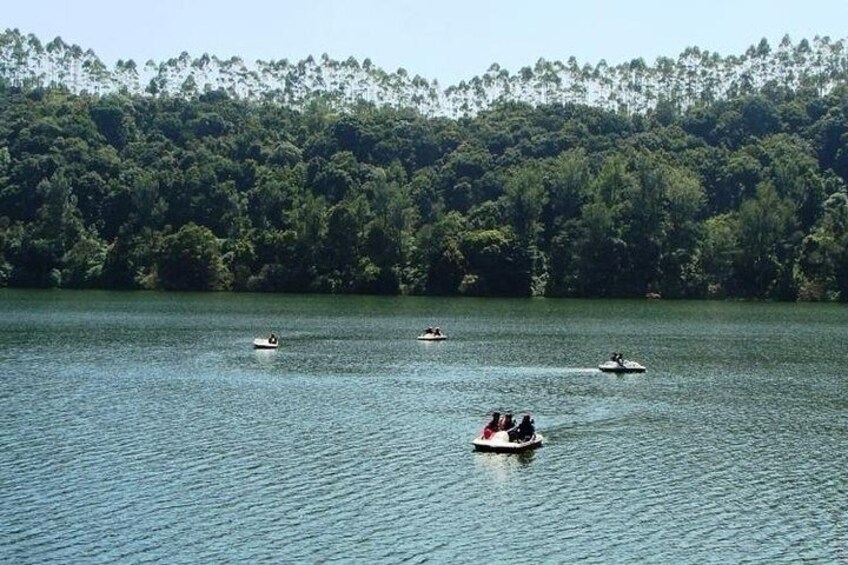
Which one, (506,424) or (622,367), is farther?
(622,367)

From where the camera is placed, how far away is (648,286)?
191750 mm

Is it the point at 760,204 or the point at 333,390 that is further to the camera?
the point at 760,204

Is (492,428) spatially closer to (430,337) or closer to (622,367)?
(622,367)

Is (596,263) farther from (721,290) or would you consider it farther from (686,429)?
(686,429)

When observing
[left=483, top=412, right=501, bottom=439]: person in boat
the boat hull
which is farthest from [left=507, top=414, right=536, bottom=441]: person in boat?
the boat hull

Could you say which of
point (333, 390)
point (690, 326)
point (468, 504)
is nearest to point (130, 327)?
point (333, 390)

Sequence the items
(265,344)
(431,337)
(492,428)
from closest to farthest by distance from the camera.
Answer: (492,428)
(265,344)
(431,337)

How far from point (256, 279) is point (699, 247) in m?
72.0

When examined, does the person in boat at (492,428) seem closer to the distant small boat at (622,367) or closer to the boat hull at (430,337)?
the distant small boat at (622,367)

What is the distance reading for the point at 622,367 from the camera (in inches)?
3497

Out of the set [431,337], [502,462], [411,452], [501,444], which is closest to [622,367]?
[431,337]

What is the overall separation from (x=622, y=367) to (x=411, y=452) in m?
36.8

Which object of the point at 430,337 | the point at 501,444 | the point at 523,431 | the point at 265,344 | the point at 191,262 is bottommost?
the point at 501,444

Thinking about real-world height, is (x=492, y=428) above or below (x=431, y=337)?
below
